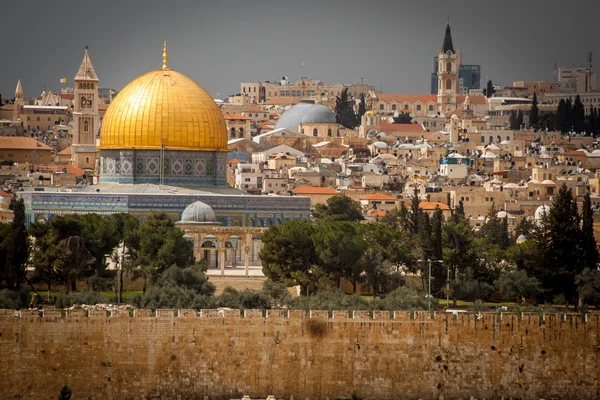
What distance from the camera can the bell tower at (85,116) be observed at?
332 feet

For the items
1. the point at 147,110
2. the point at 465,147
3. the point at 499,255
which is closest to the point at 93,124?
the point at 465,147

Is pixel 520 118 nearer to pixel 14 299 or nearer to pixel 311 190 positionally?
pixel 311 190

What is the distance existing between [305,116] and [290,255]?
250 ft

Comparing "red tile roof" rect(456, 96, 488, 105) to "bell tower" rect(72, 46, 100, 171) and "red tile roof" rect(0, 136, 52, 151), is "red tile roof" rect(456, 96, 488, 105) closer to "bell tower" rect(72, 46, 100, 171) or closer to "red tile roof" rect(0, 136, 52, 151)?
"red tile roof" rect(0, 136, 52, 151)

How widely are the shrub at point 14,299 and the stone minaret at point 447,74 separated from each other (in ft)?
357

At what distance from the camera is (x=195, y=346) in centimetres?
3838

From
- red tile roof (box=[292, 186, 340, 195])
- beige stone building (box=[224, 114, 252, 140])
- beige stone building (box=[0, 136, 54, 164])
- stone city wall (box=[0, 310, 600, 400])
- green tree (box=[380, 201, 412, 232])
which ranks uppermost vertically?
beige stone building (box=[224, 114, 252, 140])

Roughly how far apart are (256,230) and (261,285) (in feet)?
25.0

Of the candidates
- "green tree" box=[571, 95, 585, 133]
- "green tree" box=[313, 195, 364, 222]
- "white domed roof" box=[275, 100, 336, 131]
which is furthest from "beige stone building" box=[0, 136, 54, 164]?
"green tree" box=[571, 95, 585, 133]

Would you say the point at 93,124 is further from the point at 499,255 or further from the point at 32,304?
the point at 32,304

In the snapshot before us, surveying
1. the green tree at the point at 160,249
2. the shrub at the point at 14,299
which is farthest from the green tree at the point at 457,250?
the shrub at the point at 14,299

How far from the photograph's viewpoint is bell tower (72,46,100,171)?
10125 centimetres

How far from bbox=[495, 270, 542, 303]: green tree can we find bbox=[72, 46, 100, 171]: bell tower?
176 feet

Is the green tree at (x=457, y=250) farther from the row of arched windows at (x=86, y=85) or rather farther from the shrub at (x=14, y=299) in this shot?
the row of arched windows at (x=86, y=85)
